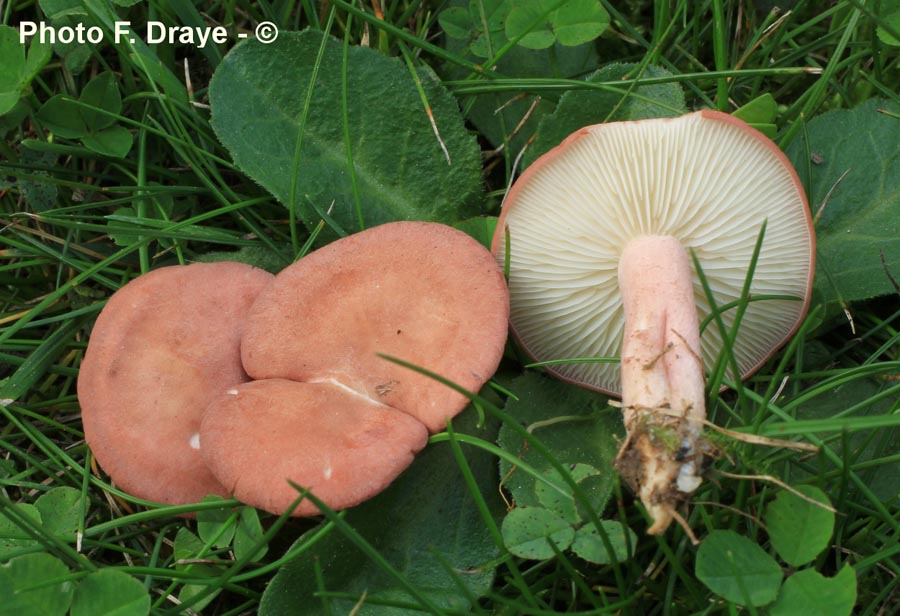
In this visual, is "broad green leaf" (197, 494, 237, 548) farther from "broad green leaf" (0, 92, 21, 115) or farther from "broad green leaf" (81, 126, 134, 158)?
"broad green leaf" (0, 92, 21, 115)

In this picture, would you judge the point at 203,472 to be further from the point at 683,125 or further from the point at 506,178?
the point at 683,125

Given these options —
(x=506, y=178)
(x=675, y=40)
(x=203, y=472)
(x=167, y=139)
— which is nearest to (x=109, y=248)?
(x=167, y=139)

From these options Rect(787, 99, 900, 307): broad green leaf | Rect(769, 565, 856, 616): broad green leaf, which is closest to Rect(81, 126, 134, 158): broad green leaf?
Rect(787, 99, 900, 307): broad green leaf

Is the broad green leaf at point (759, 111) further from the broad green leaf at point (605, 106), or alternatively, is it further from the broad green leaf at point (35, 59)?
the broad green leaf at point (35, 59)

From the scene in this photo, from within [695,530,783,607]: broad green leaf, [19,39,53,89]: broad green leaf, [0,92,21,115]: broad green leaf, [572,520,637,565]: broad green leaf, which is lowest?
[572,520,637,565]: broad green leaf

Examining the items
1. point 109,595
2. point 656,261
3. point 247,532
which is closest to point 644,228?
point 656,261

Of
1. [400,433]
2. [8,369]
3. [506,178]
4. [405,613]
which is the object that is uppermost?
[506,178]
